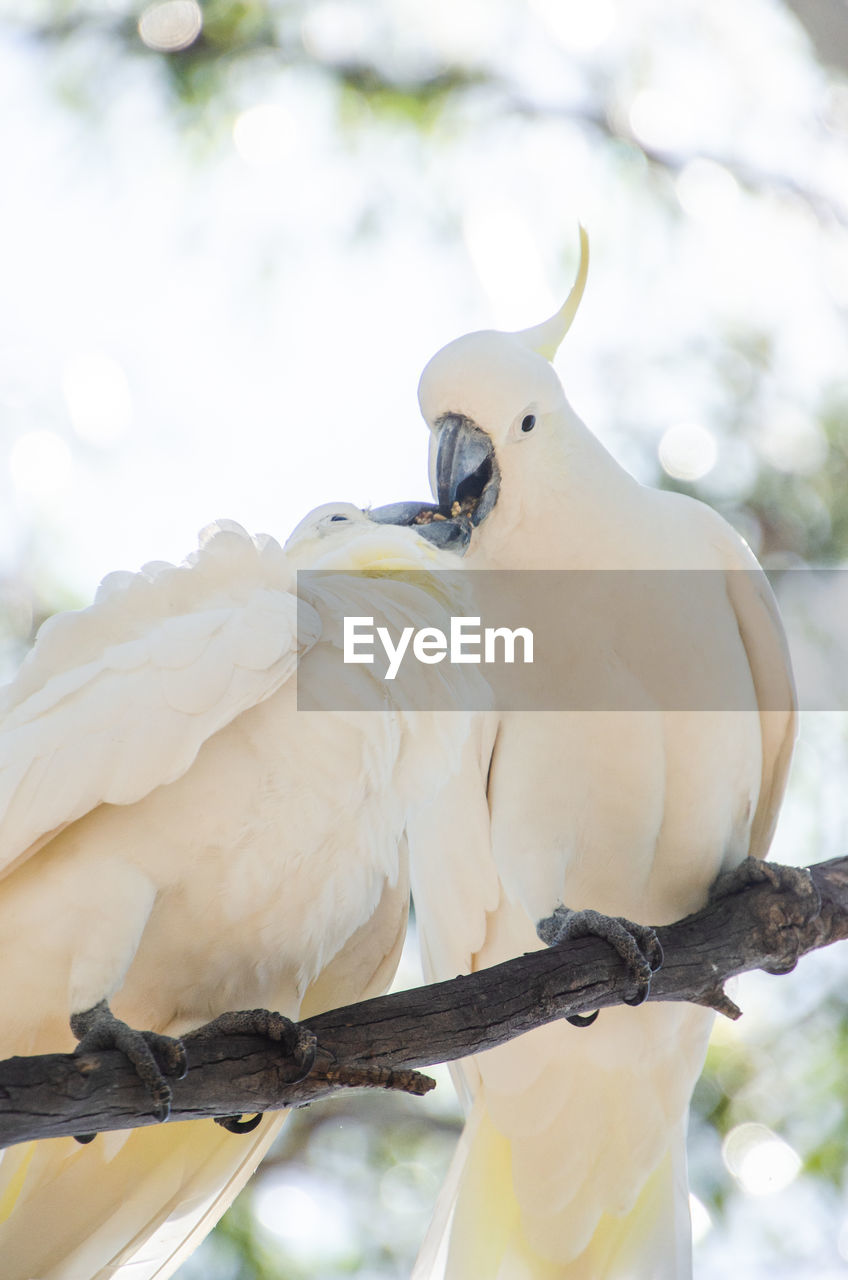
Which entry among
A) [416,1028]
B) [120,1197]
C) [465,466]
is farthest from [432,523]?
[120,1197]

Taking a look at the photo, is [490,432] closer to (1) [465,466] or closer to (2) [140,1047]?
(1) [465,466]

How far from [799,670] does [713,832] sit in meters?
0.94

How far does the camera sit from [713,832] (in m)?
2.22

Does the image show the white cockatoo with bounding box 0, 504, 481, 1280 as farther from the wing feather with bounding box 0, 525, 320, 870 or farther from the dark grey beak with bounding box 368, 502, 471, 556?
the dark grey beak with bounding box 368, 502, 471, 556

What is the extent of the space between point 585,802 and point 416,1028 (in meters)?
0.68

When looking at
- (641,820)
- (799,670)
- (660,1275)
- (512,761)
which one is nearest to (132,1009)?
(512,761)

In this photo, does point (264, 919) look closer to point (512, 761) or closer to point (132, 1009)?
point (132, 1009)

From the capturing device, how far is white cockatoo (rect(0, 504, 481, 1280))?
157cm

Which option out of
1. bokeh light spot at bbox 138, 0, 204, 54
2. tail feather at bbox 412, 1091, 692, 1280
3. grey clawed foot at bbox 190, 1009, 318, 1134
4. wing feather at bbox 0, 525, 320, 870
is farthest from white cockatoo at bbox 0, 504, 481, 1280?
bokeh light spot at bbox 138, 0, 204, 54

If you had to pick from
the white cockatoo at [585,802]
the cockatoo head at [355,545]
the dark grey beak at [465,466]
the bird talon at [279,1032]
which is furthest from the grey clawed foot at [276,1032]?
the dark grey beak at [465,466]

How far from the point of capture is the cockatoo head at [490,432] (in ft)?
7.27

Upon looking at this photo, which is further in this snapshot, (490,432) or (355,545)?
(490,432)
